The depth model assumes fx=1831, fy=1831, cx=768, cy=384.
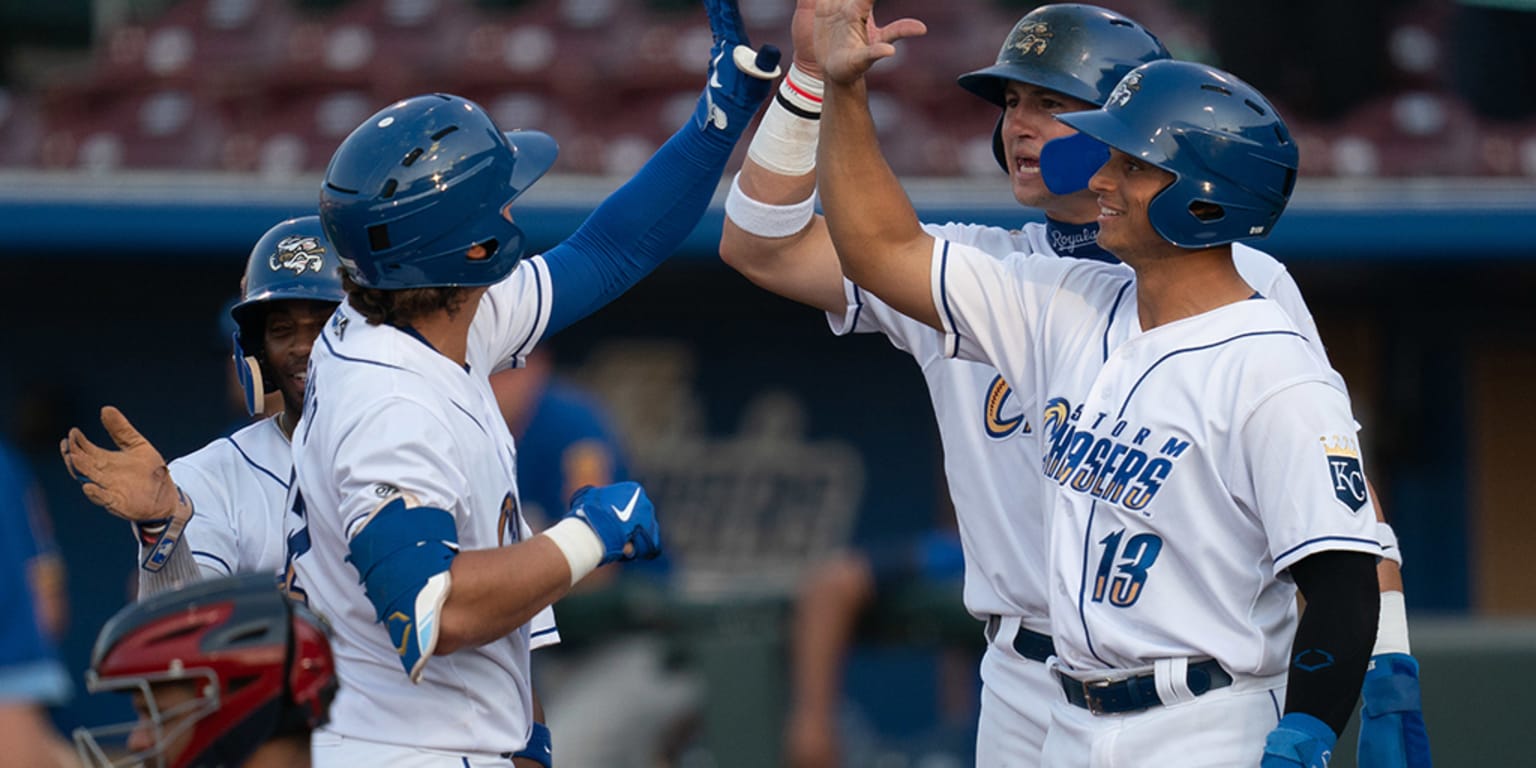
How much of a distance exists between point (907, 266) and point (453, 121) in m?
0.76

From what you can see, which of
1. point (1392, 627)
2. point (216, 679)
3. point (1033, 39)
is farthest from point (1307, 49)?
point (216, 679)

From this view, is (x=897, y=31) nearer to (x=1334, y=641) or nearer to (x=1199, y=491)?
(x=1199, y=491)

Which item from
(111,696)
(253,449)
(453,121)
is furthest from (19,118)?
(453,121)

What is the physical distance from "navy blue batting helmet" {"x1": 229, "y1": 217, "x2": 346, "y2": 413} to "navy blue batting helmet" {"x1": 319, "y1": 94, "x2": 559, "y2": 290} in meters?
0.49

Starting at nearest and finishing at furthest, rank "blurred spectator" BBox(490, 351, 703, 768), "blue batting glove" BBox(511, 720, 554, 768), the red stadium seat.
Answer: "blue batting glove" BBox(511, 720, 554, 768), "blurred spectator" BBox(490, 351, 703, 768), the red stadium seat

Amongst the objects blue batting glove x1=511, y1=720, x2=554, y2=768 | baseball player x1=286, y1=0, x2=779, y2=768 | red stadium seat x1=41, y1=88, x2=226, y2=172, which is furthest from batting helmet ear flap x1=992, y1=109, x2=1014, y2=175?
Result: red stadium seat x1=41, y1=88, x2=226, y2=172

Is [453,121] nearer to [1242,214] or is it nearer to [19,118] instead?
[1242,214]

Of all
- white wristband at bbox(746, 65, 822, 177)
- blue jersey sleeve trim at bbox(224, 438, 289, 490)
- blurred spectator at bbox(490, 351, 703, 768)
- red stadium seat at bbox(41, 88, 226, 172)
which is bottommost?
blurred spectator at bbox(490, 351, 703, 768)

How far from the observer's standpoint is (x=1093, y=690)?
2.78 meters

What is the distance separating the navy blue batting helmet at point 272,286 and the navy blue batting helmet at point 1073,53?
1.23 m

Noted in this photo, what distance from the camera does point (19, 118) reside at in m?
9.15

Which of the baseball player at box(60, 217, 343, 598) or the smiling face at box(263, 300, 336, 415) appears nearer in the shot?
the baseball player at box(60, 217, 343, 598)

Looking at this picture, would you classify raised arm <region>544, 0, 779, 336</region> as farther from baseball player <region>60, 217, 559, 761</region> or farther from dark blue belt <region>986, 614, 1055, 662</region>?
dark blue belt <region>986, 614, 1055, 662</region>

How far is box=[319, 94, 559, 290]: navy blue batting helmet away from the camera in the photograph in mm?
2678
